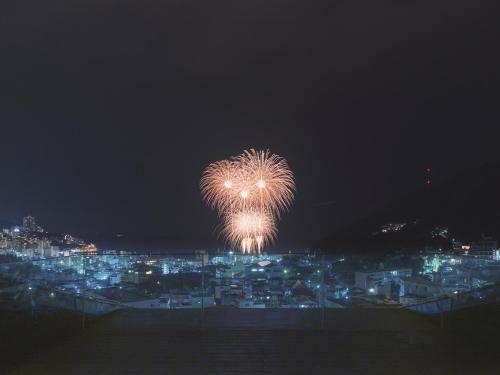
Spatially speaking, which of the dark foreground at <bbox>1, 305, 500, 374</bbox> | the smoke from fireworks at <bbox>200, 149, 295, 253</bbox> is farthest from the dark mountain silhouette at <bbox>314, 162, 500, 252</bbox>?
the dark foreground at <bbox>1, 305, 500, 374</bbox>

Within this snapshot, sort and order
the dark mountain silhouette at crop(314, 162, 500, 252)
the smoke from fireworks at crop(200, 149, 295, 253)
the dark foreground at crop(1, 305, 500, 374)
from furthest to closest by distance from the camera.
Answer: the dark mountain silhouette at crop(314, 162, 500, 252) < the smoke from fireworks at crop(200, 149, 295, 253) < the dark foreground at crop(1, 305, 500, 374)

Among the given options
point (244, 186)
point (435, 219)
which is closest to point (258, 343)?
point (244, 186)

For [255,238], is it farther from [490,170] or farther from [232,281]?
[490,170]

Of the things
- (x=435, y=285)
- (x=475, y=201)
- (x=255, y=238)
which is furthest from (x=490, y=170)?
(x=435, y=285)

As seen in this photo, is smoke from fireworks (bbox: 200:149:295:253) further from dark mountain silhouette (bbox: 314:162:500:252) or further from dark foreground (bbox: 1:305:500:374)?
dark mountain silhouette (bbox: 314:162:500:252)

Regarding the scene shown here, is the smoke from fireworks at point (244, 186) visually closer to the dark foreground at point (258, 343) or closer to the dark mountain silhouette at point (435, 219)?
the dark foreground at point (258, 343)

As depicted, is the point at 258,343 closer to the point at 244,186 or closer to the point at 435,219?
the point at 244,186
